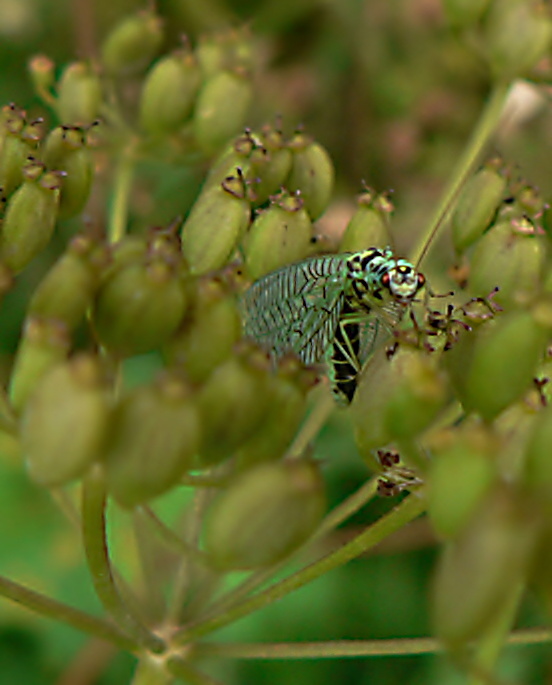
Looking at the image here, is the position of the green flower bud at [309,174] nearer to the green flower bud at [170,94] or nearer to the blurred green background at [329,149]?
the green flower bud at [170,94]

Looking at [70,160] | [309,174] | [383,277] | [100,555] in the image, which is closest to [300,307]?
[383,277]

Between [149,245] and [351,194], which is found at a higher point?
[149,245]

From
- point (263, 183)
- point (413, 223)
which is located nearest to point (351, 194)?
point (413, 223)

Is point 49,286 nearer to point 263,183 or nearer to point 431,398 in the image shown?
point 431,398

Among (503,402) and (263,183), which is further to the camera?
(263,183)

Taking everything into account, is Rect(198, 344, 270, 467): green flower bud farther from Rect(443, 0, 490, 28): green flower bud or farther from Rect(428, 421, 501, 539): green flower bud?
Rect(443, 0, 490, 28): green flower bud

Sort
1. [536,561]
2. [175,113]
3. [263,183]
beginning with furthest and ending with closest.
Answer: [175,113] → [263,183] → [536,561]
